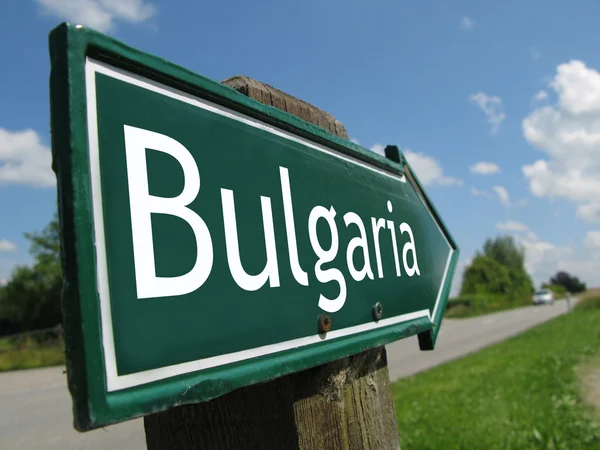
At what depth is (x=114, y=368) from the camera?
29.2 inches

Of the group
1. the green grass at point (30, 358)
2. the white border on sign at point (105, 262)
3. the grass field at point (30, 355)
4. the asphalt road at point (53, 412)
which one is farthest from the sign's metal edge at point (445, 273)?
the green grass at point (30, 358)

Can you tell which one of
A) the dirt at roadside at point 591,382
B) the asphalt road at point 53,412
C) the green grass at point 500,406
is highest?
the asphalt road at point 53,412

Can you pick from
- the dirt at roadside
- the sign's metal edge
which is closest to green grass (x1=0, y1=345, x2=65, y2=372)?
the dirt at roadside

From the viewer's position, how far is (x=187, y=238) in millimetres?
887

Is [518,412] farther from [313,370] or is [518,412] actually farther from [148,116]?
[148,116]

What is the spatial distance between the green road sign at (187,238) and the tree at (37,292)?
31.4 m

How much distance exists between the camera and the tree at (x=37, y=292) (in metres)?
29.7

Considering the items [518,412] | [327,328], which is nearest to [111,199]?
[327,328]

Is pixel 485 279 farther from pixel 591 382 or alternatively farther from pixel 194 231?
pixel 194 231

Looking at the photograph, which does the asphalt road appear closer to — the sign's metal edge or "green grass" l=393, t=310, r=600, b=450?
"green grass" l=393, t=310, r=600, b=450

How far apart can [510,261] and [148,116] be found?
69219mm

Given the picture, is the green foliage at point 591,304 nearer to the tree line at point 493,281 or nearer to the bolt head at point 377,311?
the tree line at point 493,281

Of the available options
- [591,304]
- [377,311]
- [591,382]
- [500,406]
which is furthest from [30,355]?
[591,304]

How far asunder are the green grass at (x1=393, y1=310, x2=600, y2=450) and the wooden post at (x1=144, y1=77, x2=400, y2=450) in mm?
3423
